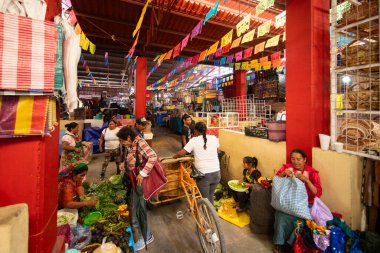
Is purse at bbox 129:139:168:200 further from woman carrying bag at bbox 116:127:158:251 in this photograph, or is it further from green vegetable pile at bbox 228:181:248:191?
green vegetable pile at bbox 228:181:248:191

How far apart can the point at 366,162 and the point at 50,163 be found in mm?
3572

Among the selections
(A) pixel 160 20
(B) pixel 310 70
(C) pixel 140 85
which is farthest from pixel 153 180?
(C) pixel 140 85

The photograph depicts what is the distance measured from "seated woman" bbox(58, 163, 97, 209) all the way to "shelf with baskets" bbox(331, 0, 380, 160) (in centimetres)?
384

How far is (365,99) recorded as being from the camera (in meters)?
2.41

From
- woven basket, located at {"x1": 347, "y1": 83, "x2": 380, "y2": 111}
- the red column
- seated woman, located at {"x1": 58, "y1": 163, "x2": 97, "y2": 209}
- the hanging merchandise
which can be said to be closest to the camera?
the hanging merchandise

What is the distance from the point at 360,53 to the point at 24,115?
369cm

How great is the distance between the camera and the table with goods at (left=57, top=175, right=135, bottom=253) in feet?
6.90

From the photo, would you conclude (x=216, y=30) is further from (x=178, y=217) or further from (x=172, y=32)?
(x=178, y=217)

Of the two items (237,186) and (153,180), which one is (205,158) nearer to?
(153,180)

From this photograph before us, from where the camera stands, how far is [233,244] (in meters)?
2.75

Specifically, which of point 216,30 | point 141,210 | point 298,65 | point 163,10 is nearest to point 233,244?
point 141,210

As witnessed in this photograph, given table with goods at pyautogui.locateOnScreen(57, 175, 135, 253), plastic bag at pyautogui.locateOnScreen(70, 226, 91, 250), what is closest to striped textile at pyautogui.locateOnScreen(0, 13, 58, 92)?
table with goods at pyautogui.locateOnScreen(57, 175, 135, 253)

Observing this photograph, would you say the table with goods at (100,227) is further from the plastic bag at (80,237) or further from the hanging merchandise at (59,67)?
the hanging merchandise at (59,67)

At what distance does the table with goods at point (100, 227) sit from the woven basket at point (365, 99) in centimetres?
352
